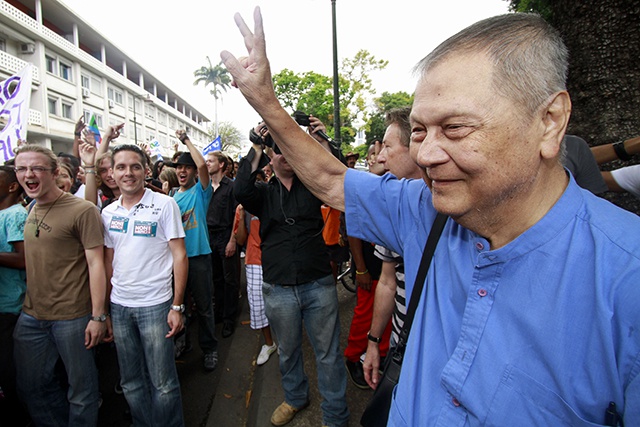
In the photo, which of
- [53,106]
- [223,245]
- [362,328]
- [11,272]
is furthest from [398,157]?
[53,106]

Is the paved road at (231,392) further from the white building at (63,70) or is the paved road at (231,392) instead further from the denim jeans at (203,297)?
the white building at (63,70)

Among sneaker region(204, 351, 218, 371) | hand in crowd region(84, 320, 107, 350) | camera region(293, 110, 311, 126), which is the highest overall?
camera region(293, 110, 311, 126)

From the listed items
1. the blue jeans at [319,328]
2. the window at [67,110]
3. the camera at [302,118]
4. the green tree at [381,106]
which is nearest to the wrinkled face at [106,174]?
the blue jeans at [319,328]

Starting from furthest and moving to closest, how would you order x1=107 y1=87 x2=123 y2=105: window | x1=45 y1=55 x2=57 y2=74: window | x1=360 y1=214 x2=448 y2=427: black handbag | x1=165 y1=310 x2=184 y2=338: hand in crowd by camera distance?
x1=107 y1=87 x2=123 y2=105: window
x1=45 y1=55 x2=57 y2=74: window
x1=165 y1=310 x2=184 y2=338: hand in crowd
x1=360 y1=214 x2=448 y2=427: black handbag

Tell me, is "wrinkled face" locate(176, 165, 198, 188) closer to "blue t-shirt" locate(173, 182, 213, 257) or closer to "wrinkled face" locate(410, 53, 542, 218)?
"blue t-shirt" locate(173, 182, 213, 257)

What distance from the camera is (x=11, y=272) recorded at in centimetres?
279

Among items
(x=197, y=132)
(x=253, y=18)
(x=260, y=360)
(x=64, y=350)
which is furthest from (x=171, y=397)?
(x=197, y=132)

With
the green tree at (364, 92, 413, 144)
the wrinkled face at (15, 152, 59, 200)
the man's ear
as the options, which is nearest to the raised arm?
the man's ear

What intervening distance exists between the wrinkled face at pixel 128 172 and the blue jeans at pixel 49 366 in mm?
1076

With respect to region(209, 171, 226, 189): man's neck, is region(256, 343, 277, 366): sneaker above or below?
below

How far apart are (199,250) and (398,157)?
105 inches

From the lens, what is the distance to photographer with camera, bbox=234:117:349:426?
281 cm

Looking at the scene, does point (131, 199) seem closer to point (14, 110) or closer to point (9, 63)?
point (14, 110)

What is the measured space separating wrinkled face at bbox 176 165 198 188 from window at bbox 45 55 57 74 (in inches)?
1165
